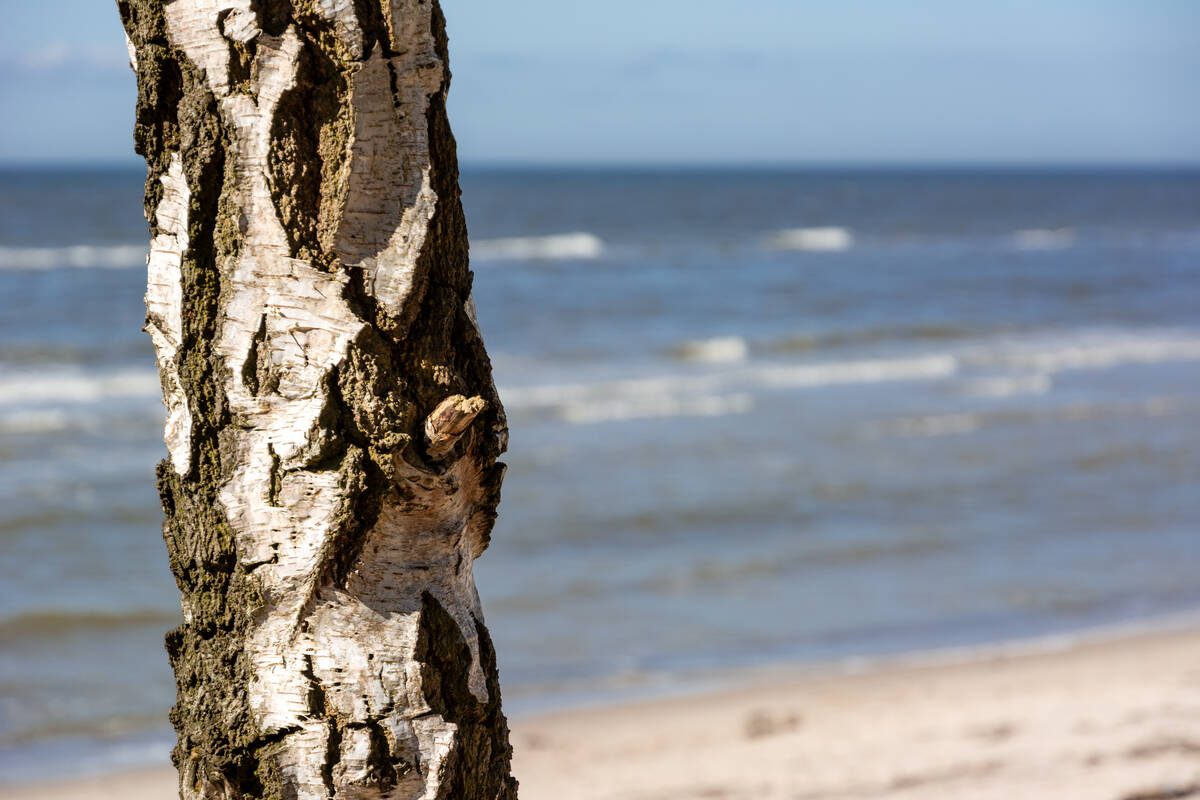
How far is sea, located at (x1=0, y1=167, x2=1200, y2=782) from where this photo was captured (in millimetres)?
6066

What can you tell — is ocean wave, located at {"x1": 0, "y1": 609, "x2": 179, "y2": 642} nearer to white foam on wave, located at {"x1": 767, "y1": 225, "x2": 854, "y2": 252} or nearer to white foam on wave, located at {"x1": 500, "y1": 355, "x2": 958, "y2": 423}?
white foam on wave, located at {"x1": 500, "y1": 355, "x2": 958, "y2": 423}

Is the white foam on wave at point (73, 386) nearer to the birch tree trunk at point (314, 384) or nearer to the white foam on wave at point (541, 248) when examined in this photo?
the birch tree trunk at point (314, 384)

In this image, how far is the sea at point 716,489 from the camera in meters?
6.07

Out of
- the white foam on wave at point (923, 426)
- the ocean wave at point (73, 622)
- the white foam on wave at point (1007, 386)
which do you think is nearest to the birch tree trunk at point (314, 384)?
the ocean wave at point (73, 622)

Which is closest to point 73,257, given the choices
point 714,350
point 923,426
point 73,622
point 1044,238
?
point 714,350

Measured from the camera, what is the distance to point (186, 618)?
1.63 metres

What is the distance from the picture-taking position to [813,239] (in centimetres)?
4112

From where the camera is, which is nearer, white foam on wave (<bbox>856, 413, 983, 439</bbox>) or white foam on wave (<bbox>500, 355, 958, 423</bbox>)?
white foam on wave (<bbox>856, 413, 983, 439</bbox>)

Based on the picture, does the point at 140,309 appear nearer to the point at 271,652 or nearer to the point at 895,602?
the point at 895,602

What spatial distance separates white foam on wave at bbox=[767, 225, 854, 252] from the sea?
14232 mm

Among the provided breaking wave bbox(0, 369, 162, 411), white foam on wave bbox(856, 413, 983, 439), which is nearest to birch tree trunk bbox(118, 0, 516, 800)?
white foam on wave bbox(856, 413, 983, 439)

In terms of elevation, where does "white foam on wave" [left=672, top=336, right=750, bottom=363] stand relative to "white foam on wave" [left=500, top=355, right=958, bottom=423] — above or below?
above

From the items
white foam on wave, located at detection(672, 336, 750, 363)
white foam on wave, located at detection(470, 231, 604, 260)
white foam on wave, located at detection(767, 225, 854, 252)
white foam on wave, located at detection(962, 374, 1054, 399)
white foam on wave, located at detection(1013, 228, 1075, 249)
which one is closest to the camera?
white foam on wave, located at detection(962, 374, 1054, 399)

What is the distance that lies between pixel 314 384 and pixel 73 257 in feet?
100
